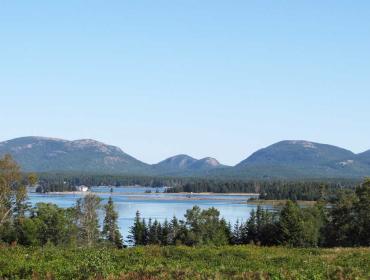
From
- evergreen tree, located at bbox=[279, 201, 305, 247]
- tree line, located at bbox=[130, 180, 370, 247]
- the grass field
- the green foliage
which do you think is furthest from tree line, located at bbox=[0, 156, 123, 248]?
the grass field

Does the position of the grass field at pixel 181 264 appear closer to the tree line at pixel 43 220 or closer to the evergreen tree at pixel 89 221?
the tree line at pixel 43 220

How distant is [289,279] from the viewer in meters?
20.8

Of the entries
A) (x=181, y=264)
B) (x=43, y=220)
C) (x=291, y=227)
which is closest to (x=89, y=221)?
(x=43, y=220)

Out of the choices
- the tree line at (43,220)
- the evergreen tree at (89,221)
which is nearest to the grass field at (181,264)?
the tree line at (43,220)

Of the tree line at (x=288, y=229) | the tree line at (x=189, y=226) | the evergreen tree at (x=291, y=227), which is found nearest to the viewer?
the tree line at (x=189, y=226)

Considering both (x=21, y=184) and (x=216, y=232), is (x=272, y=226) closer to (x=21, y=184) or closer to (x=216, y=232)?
(x=216, y=232)

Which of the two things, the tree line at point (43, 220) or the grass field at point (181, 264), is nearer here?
the grass field at point (181, 264)

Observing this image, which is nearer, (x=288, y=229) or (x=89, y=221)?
(x=288, y=229)

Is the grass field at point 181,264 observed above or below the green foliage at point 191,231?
above

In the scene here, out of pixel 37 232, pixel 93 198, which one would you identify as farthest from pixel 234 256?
pixel 93 198

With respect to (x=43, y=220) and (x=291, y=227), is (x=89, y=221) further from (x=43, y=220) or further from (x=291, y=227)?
(x=291, y=227)

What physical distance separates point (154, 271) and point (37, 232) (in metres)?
64.5

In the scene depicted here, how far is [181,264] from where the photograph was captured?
89.0 feet

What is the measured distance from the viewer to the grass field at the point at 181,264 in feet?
72.4
